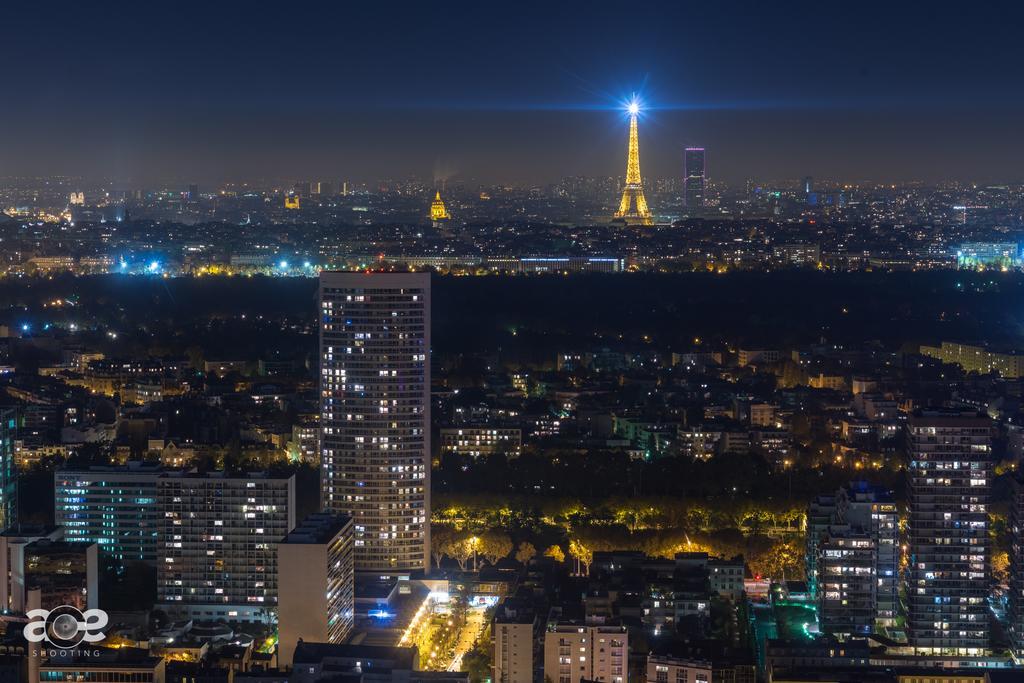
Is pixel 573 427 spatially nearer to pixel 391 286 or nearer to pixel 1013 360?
pixel 391 286

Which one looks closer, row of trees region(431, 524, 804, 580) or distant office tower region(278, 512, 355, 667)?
distant office tower region(278, 512, 355, 667)

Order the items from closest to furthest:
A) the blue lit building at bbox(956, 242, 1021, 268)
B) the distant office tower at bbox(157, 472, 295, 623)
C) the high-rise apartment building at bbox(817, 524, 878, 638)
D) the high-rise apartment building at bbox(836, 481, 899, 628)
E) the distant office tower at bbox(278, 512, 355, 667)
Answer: the distant office tower at bbox(278, 512, 355, 667) < the high-rise apartment building at bbox(817, 524, 878, 638) < the high-rise apartment building at bbox(836, 481, 899, 628) < the distant office tower at bbox(157, 472, 295, 623) < the blue lit building at bbox(956, 242, 1021, 268)

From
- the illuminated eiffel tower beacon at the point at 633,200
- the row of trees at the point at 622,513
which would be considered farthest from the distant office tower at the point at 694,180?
the row of trees at the point at 622,513

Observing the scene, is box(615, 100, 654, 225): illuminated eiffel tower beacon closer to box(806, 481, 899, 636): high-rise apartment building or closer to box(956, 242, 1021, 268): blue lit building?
box(956, 242, 1021, 268): blue lit building

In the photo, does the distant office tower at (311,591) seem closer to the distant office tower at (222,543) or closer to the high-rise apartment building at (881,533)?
the distant office tower at (222,543)

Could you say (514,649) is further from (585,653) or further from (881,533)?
(881,533)

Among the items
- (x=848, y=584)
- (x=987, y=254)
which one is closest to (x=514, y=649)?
(x=848, y=584)

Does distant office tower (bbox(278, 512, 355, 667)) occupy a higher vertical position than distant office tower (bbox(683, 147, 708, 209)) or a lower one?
lower

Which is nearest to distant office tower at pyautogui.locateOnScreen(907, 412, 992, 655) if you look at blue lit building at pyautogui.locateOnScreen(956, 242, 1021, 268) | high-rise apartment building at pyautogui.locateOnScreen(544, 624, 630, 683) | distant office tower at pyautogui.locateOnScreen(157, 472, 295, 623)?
high-rise apartment building at pyautogui.locateOnScreen(544, 624, 630, 683)

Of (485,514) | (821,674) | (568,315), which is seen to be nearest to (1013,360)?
(568,315)
